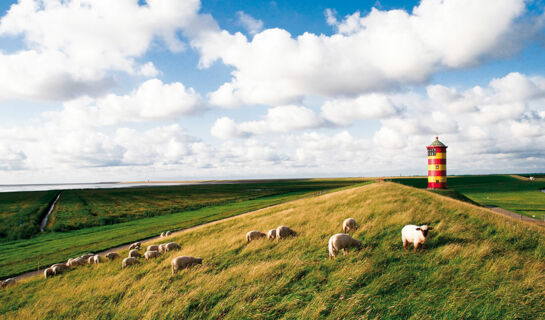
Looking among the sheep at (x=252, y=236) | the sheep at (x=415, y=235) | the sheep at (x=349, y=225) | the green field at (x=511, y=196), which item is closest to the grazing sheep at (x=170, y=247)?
the sheep at (x=252, y=236)

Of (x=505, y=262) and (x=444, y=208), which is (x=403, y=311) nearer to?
(x=505, y=262)

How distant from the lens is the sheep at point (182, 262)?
41.3ft

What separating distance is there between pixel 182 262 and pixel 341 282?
797 cm

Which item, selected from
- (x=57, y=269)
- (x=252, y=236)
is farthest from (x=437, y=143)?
(x=57, y=269)

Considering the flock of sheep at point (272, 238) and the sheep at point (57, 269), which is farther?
the sheep at point (57, 269)

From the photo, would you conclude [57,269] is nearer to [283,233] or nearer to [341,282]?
[283,233]

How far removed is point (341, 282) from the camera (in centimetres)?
844

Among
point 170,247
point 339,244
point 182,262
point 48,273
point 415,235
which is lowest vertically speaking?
point 48,273

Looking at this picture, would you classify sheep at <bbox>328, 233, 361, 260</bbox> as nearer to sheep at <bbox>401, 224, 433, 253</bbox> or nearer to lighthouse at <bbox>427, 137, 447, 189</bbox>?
sheep at <bbox>401, 224, 433, 253</bbox>

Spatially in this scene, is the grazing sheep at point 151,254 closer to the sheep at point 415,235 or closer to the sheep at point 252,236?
the sheep at point 252,236

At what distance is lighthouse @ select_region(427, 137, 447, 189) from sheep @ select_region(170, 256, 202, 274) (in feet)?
107

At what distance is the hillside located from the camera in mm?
7242

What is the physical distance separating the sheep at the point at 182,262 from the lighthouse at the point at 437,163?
3260cm

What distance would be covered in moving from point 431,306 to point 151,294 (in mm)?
9399
